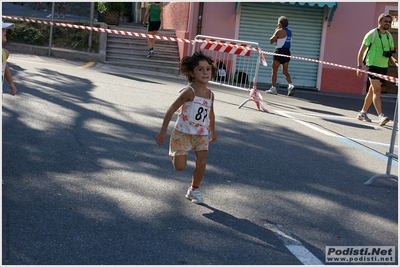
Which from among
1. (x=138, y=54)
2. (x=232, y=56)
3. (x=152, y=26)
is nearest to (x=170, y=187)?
(x=232, y=56)

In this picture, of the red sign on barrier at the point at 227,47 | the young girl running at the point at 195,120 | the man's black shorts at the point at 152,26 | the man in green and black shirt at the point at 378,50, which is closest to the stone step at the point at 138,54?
the man's black shorts at the point at 152,26

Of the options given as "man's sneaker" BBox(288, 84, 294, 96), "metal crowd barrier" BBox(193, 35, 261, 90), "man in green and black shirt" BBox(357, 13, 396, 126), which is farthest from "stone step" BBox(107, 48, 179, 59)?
"man in green and black shirt" BBox(357, 13, 396, 126)

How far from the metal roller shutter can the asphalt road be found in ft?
26.9

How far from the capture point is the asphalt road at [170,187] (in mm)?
4980

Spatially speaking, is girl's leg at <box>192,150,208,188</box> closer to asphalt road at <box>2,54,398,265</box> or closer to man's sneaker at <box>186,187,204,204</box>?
man's sneaker at <box>186,187,204,204</box>

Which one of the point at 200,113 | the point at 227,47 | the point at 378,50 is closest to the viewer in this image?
the point at 200,113

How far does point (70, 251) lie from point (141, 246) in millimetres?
523

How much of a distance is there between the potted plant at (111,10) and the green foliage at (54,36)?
83.4 inches

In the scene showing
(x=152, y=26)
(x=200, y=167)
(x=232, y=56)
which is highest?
(x=152, y=26)

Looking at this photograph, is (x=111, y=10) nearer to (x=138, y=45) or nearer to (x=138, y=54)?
(x=138, y=45)

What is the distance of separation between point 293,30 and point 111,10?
5765 mm

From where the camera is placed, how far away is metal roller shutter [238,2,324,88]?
19.9 metres

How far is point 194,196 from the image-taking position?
6.21 meters

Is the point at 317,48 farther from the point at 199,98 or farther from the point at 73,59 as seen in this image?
the point at 199,98
